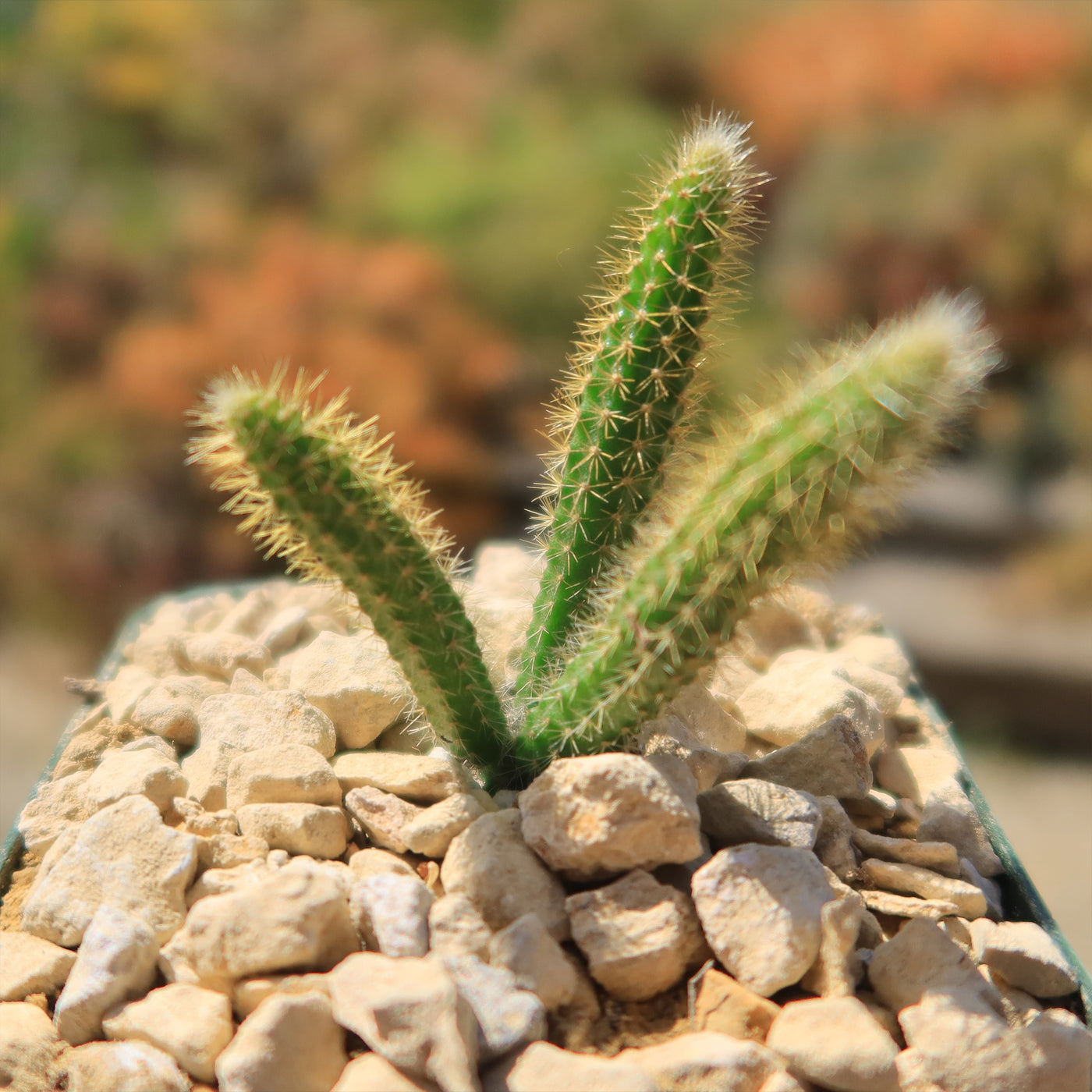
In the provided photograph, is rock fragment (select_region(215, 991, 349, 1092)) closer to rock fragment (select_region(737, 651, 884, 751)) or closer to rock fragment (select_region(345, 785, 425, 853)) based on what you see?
rock fragment (select_region(345, 785, 425, 853))

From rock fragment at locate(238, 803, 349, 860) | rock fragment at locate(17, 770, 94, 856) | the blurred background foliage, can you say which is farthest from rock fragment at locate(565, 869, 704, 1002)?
the blurred background foliage

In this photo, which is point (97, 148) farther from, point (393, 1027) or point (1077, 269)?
point (393, 1027)

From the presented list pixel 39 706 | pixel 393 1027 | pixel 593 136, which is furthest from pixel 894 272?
pixel 393 1027

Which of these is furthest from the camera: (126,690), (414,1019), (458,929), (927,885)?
(126,690)

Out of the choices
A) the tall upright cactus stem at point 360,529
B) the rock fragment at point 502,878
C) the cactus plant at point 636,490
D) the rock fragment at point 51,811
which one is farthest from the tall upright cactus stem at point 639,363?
the rock fragment at point 51,811

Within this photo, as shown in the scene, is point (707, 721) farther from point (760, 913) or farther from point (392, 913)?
point (392, 913)

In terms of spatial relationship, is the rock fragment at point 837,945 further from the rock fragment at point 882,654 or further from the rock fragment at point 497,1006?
the rock fragment at point 882,654

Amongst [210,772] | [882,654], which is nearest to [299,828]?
[210,772]
